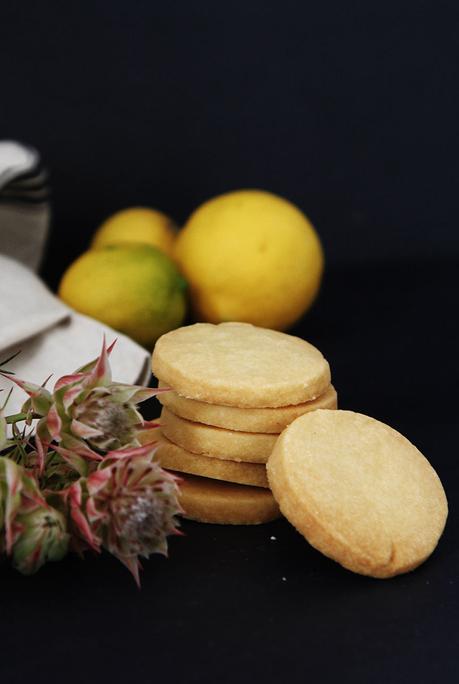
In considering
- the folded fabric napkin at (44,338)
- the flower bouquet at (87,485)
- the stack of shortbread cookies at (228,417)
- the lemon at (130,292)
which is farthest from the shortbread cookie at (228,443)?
the lemon at (130,292)

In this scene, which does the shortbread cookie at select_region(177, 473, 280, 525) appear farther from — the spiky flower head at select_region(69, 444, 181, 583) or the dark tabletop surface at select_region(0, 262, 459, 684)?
the spiky flower head at select_region(69, 444, 181, 583)

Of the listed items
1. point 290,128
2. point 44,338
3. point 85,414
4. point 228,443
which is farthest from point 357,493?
point 290,128

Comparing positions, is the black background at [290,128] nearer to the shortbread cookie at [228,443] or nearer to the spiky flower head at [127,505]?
the shortbread cookie at [228,443]

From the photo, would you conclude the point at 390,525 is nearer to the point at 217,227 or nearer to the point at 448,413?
the point at 448,413

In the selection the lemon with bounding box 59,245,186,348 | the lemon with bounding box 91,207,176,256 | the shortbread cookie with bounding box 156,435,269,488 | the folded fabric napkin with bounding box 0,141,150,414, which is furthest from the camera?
the lemon with bounding box 91,207,176,256

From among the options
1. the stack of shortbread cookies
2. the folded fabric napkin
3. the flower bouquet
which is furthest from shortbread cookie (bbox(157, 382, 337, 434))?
the folded fabric napkin

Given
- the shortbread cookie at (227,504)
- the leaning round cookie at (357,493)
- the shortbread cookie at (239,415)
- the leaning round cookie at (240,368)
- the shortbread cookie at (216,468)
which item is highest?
the leaning round cookie at (240,368)
